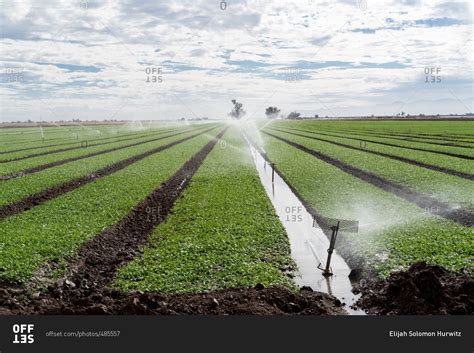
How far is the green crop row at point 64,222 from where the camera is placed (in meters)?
13.9

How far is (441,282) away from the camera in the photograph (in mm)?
11945

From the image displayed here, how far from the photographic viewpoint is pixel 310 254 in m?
16.4

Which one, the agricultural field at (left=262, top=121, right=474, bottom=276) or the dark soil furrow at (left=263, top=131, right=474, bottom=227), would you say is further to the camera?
the dark soil furrow at (left=263, top=131, right=474, bottom=227)

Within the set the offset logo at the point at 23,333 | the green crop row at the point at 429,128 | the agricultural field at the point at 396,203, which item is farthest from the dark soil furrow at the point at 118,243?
the green crop row at the point at 429,128

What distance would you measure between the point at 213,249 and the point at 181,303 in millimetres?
4070

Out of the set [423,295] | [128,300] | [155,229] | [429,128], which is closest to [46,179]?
[155,229]

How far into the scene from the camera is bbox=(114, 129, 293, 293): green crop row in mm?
12664

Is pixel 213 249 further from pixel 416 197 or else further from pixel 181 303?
pixel 416 197

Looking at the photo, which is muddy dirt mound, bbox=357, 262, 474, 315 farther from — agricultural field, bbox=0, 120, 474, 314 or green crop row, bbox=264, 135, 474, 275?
green crop row, bbox=264, 135, 474, 275

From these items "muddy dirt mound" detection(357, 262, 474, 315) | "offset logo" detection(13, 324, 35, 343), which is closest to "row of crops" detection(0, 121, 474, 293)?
"muddy dirt mound" detection(357, 262, 474, 315)

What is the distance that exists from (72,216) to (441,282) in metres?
14.4

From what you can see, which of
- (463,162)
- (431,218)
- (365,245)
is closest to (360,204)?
(431,218)

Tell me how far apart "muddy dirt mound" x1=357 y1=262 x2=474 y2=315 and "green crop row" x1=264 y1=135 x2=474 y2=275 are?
120 centimetres

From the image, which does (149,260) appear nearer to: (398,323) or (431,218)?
(398,323)
